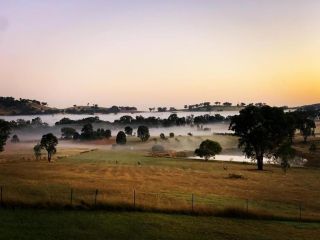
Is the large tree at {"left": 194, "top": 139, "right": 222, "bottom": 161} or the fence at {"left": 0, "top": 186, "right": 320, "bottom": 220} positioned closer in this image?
the fence at {"left": 0, "top": 186, "right": 320, "bottom": 220}

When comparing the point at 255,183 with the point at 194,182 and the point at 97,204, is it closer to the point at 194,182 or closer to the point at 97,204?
→ the point at 194,182

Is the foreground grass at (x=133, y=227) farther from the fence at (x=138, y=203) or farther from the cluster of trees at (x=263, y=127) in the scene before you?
the cluster of trees at (x=263, y=127)

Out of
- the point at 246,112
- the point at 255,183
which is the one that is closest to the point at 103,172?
the point at 255,183

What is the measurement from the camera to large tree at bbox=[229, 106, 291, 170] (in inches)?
4936

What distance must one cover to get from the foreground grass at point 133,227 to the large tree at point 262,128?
76.7m

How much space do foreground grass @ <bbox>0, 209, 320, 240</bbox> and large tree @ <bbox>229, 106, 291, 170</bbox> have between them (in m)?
76.7

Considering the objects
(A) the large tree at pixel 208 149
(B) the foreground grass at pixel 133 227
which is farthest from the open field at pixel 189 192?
(A) the large tree at pixel 208 149

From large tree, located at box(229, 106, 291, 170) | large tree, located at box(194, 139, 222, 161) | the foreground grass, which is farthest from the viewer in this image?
large tree, located at box(194, 139, 222, 161)

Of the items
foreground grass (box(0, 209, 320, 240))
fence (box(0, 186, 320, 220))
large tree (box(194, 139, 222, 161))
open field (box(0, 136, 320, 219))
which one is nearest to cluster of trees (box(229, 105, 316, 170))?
open field (box(0, 136, 320, 219))

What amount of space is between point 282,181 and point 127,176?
35.7 metres

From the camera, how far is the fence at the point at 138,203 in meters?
50.5

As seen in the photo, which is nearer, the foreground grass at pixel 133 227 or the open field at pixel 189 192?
the foreground grass at pixel 133 227

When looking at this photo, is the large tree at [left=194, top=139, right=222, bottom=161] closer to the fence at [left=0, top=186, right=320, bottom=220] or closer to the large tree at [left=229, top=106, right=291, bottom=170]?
the large tree at [left=229, top=106, right=291, bottom=170]

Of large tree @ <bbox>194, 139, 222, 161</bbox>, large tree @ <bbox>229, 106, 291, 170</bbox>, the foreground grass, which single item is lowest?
the foreground grass
